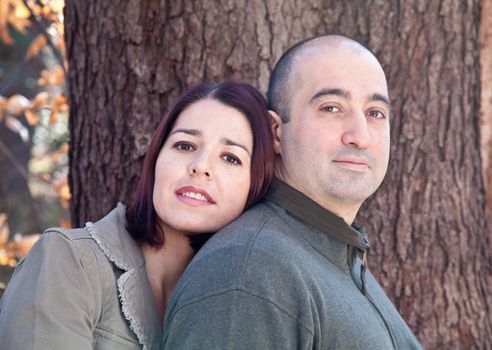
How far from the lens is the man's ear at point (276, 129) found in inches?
116

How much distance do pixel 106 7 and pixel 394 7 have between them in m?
1.34

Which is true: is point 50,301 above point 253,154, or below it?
below

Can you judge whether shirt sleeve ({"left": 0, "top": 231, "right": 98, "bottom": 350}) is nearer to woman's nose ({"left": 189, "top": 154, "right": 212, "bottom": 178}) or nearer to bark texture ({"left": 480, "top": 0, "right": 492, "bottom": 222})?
woman's nose ({"left": 189, "top": 154, "right": 212, "bottom": 178})

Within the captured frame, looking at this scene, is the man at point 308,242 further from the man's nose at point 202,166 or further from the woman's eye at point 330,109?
the man's nose at point 202,166

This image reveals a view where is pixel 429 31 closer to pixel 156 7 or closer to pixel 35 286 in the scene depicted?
pixel 156 7

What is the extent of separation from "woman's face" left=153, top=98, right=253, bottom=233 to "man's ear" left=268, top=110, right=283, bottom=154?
247mm

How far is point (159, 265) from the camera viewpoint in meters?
2.70

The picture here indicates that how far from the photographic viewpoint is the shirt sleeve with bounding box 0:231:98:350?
2.17 m

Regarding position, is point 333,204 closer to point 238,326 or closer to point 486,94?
point 238,326

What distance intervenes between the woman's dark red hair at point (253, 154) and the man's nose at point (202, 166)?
183 millimetres

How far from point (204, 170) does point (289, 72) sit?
26.9 inches

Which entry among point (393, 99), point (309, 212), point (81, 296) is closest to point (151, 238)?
point (81, 296)

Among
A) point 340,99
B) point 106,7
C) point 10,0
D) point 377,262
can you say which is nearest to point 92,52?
point 106,7

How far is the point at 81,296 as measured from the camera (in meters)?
2.28
